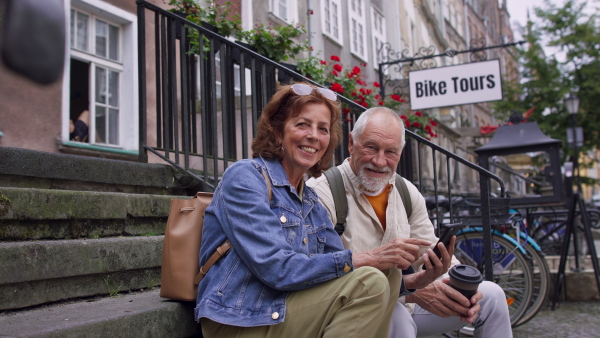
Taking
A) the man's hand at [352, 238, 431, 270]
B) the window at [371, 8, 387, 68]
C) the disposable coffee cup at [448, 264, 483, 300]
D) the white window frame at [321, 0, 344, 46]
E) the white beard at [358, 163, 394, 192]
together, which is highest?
the window at [371, 8, 387, 68]

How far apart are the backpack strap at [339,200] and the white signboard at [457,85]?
4.64 meters

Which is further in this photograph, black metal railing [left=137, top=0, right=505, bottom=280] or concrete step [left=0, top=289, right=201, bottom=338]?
black metal railing [left=137, top=0, right=505, bottom=280]

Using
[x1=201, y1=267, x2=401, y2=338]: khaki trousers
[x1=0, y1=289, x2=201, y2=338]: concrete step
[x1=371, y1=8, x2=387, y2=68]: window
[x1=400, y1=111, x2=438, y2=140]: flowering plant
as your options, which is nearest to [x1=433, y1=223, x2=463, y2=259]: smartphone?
[x1=201, y1=267, x2=401, y2=338]: khaki trousers

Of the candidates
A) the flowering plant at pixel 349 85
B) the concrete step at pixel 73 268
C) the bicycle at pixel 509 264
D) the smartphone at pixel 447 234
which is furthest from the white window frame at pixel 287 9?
the smartphone at pixel 447 234

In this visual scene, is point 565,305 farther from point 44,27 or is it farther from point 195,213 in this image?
point 44,27

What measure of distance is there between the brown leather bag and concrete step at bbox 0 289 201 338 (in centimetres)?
10

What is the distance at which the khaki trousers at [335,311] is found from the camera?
1849mm

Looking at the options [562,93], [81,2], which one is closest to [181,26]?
[81,2]

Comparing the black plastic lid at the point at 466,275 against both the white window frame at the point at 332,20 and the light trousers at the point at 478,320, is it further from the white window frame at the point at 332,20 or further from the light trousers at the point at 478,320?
the white window frame at the point at 332,20

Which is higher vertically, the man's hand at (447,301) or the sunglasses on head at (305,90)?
the sunglasses on head at (305,90)

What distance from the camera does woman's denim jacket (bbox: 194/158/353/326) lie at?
6.18ft

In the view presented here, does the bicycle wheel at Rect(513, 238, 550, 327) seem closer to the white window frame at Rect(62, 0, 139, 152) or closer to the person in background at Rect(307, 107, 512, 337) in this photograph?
the person in background at Rect(307, 107, 512, 337)

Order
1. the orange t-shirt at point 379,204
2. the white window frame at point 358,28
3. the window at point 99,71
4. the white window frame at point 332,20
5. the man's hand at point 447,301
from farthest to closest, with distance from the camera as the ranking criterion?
the white window frame at point 358,28
the white window frame at point 332,20
the window at point 99,71
the orange t-shirt at point 379,204
the man's hand at point 447,301

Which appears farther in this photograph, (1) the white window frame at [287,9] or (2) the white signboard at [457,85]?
(1) the white window frame at [287,9]
